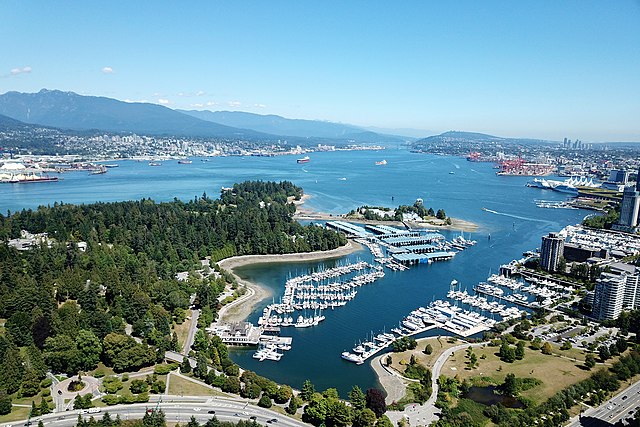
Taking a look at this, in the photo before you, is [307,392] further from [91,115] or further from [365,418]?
[91,115]

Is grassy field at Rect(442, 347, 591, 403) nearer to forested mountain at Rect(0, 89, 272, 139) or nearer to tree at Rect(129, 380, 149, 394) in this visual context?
tree at Rect(129, 380, 149, 394)

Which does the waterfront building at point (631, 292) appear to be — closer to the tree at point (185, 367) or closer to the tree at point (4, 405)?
the tree at point (185, 367)

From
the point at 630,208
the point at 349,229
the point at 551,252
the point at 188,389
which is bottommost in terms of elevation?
the point at 188,389

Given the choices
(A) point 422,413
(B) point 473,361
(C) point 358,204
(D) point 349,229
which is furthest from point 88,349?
(C) point 358,204

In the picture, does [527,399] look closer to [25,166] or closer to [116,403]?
[116,403]

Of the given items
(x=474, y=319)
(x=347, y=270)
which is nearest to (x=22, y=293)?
(x=347, y=270)

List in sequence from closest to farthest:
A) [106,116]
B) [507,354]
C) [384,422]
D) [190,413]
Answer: [384,422] → [190,413] → [507,354] → [106,116]

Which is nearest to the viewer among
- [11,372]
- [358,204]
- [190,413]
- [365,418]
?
[365,418]

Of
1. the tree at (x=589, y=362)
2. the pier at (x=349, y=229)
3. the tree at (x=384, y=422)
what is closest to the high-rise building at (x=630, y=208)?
the pier at (x=349, y=229)
